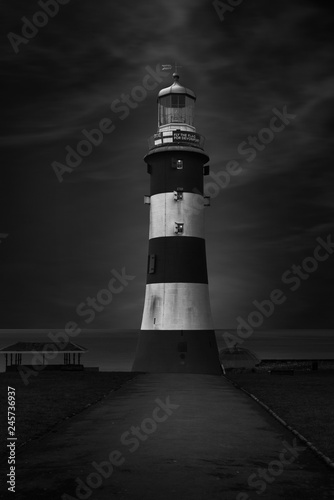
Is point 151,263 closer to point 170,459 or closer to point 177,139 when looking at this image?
point 177,139

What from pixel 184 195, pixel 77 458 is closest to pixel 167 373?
pixel 184 195

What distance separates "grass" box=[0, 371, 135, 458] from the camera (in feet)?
43.2

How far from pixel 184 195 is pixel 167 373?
30.1 ft

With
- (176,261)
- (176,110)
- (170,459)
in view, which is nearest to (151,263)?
(176,261)

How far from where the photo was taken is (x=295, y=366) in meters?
51.1

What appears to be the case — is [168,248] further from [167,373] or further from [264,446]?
[264,446]

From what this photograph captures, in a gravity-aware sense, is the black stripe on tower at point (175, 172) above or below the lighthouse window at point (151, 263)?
above

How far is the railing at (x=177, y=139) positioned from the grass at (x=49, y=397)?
12.2 meters

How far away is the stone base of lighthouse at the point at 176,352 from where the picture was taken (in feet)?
93.2

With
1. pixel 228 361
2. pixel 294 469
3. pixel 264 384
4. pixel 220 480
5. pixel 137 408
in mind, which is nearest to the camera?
pixel 220 480

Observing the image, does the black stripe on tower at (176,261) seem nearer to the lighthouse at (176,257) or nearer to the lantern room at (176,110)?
the lighthouse at (176,257)

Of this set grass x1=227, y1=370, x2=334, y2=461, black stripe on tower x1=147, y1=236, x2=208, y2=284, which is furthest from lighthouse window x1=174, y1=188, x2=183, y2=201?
grass x1=227, y1=370, x2=334, y2=461

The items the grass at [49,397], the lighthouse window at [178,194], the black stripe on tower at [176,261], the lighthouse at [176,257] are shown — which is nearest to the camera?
the grass at [49,397]

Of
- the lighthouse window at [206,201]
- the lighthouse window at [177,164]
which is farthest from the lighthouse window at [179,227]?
the lighthouse window at [177,164]
